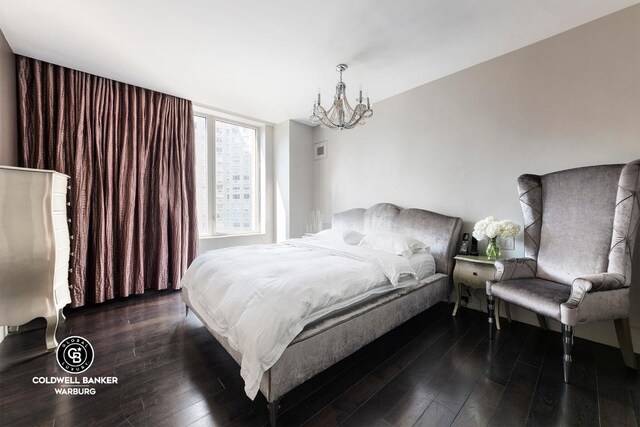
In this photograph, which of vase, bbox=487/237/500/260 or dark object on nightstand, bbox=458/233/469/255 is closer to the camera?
vase, bbox=487/237/500/260

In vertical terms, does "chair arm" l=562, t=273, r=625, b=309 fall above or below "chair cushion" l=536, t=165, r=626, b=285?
below

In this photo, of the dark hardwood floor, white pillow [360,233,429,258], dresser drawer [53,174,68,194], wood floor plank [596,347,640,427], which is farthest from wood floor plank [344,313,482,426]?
dresser drawer [53,174,68,194]

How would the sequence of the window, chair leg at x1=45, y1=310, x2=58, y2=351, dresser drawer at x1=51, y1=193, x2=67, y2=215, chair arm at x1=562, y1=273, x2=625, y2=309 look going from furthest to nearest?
the window < dresser drawer at x1=51, y1=193, x2=67, y2=215 < chair leg at x1=45, y1=310, x2=58, y2=351 < chair arm at x1=562, y1=273, x2=625, y2=309

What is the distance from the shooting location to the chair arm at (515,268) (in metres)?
2.15

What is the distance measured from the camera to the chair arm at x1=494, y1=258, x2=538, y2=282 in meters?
2.15

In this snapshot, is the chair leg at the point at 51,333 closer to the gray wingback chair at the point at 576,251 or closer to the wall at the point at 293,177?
the wall at the point at 293,177

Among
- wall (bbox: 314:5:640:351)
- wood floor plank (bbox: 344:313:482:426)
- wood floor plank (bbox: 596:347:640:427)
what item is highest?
wall (bbox: 314:5:640:351)

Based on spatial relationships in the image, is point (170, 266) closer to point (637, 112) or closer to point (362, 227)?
point (362, 227)

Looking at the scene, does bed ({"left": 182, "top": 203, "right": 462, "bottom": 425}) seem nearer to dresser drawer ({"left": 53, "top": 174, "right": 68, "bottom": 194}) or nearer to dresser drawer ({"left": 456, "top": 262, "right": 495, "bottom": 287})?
dresser drawer ({"left": 456, "top": 262, "right": 495, "bottom": 287})

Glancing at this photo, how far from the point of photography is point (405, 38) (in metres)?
2.29

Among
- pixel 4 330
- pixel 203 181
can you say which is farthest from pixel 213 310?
pixel 203 181

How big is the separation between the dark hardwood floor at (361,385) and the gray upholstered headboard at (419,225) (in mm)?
830

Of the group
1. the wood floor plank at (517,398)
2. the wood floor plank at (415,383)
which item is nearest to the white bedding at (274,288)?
the wood floor plank at (415,383)

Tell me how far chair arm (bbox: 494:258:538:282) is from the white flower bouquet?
0.66ft
